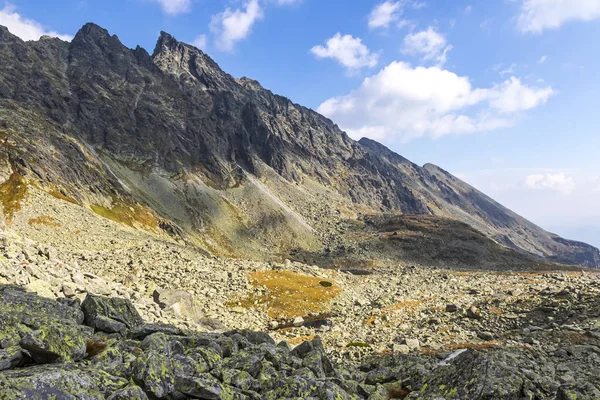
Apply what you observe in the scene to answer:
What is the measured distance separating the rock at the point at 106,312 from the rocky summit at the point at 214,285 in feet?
0.27

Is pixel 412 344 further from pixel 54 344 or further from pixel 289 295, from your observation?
pixel 54 344

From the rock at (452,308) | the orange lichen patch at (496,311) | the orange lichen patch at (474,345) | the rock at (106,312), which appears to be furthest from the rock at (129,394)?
the orange lichen patch at (496,311)

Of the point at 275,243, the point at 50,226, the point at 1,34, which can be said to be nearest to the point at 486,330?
the point at 50,226

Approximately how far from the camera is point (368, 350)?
2553 cm

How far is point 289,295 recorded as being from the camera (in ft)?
153

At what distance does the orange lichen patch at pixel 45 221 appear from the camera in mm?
63647

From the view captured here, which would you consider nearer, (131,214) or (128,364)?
(128,364)

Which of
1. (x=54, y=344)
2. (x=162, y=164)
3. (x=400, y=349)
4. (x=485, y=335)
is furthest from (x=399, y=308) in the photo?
(x=162, y=164)

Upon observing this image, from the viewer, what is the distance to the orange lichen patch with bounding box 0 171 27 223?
208ft

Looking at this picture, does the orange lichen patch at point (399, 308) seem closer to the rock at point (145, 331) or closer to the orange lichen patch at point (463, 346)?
the orange lichen patch at point (463, 346)

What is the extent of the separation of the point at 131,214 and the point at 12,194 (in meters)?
30.7

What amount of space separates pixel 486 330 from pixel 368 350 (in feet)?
39.4

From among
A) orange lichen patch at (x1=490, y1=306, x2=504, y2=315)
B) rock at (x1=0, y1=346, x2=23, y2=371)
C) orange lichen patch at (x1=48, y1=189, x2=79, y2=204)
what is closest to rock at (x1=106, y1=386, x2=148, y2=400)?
rock at (x1=0, y1=346, x2=23, y2=371)

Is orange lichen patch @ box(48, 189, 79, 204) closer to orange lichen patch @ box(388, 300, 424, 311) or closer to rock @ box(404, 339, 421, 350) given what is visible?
orange lichen patch @ box(388, 300, 424, 311)
